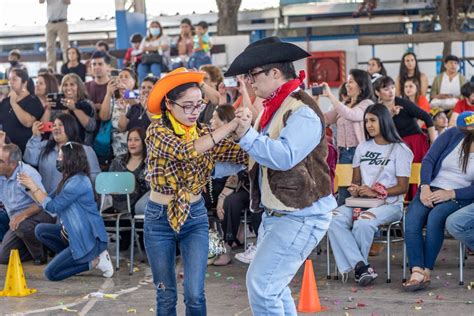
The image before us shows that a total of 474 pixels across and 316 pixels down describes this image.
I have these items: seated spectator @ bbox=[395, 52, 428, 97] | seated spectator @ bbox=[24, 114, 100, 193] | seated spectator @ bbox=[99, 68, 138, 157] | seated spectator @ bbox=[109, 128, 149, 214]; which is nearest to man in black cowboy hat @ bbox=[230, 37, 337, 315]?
seated spectator @ bbox=[109, 128, 149, 214]

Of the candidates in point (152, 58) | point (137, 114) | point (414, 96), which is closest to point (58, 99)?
point (137, 114)

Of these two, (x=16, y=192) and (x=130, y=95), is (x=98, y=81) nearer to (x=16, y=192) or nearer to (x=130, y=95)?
(x=130, y=95)

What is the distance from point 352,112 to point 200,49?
5.81 m

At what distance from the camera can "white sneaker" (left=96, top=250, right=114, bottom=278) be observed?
28.1ft

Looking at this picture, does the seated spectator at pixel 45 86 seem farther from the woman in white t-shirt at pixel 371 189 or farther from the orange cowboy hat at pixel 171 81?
the orange cowboy hat at pixel 171 81

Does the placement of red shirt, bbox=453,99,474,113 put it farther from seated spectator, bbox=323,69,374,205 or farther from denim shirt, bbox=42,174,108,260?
denim shirt, bbox=42,174,108,260

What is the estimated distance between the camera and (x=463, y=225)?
7617 mm

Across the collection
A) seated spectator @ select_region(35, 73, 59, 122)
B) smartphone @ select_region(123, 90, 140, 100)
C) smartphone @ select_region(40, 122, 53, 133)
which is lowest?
smartphone @ select_region(40, 122, 53, 133)

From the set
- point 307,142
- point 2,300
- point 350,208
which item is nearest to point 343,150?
point 350,208

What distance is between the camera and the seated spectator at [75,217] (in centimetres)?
841

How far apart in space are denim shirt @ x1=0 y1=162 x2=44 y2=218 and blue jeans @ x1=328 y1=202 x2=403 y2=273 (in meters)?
2.98

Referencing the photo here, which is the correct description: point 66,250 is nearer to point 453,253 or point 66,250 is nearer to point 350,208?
point 350,208

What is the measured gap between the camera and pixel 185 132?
5.36 metres

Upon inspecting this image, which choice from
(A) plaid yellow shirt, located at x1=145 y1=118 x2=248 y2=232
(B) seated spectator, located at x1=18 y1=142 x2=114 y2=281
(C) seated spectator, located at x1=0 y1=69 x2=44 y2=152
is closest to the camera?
(A) plaid yellow shirt, located at x1=145 y1=118 x2=248 y2=232
